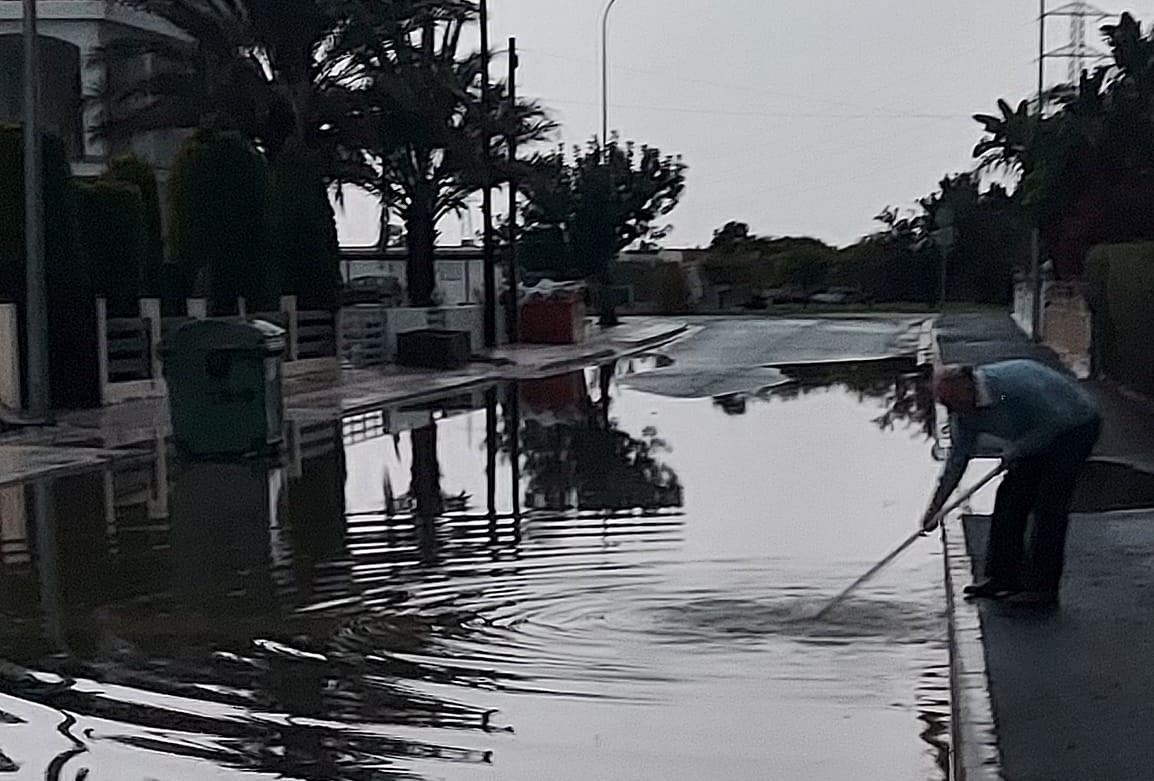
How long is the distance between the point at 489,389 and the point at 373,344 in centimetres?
689

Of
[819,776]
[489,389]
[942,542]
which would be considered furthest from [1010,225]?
[819,776]

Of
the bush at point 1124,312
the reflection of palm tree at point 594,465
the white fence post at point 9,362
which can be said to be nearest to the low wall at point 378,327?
the reflection of palm tree at point 594,465

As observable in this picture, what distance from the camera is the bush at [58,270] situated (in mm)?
24719

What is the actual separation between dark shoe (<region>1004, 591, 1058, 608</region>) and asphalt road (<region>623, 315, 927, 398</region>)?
65.8 feet

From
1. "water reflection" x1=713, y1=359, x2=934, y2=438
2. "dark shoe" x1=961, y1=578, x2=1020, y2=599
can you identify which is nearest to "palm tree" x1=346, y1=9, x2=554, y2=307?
"water reflection" x1=713, y1=359, x2=934, y2=438

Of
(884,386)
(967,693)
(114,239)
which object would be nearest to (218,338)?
(114,239)

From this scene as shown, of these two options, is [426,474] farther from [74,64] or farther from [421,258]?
[74,64]

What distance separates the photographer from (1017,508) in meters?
9.98

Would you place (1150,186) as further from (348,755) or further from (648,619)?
(348,755)

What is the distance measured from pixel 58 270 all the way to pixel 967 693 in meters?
19.2

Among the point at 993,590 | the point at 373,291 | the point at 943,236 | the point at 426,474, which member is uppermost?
the point at 943,236

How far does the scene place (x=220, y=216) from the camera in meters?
31.3

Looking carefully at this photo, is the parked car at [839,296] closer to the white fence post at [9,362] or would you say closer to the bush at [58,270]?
the bush at [58,270]

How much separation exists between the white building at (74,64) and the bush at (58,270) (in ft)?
53.5
